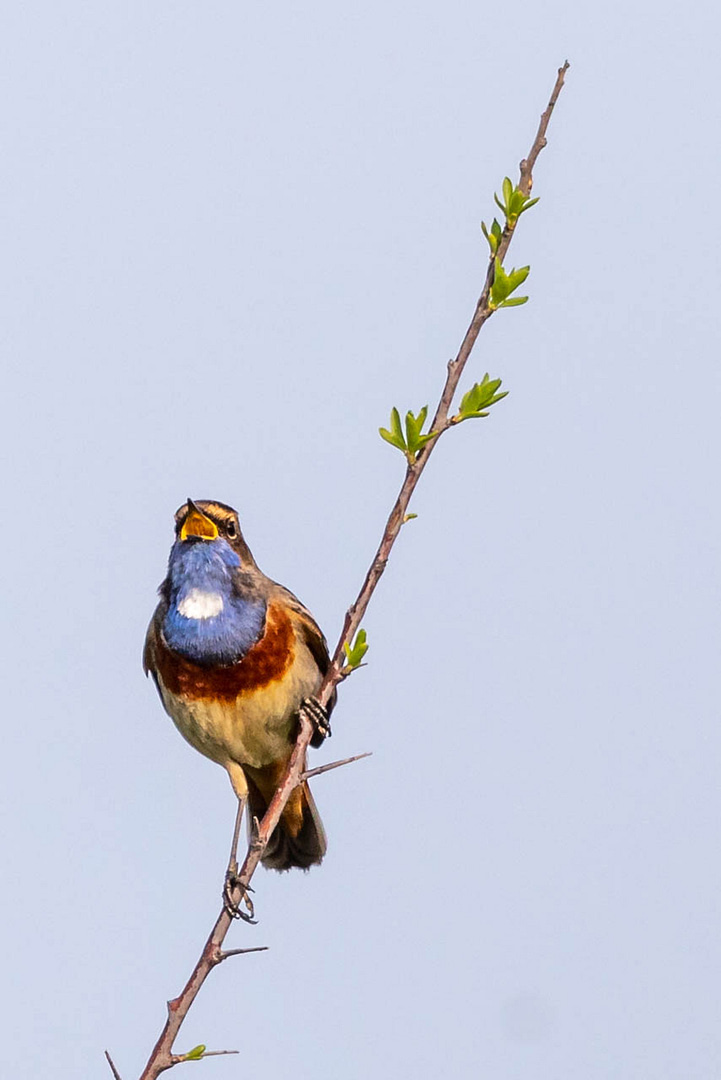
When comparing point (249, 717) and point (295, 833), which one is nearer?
point (249, 717)

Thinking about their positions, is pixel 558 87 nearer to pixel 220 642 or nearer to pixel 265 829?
pixel 265 829

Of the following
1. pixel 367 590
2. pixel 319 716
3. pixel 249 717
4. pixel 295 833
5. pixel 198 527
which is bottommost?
pixel 295 833

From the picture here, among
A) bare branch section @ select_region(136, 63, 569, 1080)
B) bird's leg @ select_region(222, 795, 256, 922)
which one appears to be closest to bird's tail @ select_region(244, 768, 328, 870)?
→ bird's leg @ select_region(222, 795, 256, 922)

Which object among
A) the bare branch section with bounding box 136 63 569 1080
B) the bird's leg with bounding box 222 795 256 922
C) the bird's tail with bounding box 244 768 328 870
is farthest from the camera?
the bird's tail with bounding box 244 768 328 870

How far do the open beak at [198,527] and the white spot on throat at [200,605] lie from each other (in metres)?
0.29

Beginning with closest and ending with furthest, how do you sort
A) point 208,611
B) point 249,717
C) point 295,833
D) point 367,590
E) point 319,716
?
point 367,590, point 319,716, point 208,611, point 249,717, point 295,833

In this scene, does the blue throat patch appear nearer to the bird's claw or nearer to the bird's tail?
the bird's claw

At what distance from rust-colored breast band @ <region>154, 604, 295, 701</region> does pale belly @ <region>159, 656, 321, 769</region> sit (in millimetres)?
40

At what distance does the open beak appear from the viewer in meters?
7.96

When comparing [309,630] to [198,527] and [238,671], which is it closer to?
[238,671]

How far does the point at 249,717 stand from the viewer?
8172 millimetres

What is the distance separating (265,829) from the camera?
580 cm

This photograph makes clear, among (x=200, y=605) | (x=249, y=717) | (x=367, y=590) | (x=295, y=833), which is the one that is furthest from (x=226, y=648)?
(x=367, y=590)

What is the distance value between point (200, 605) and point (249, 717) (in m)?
0.67
